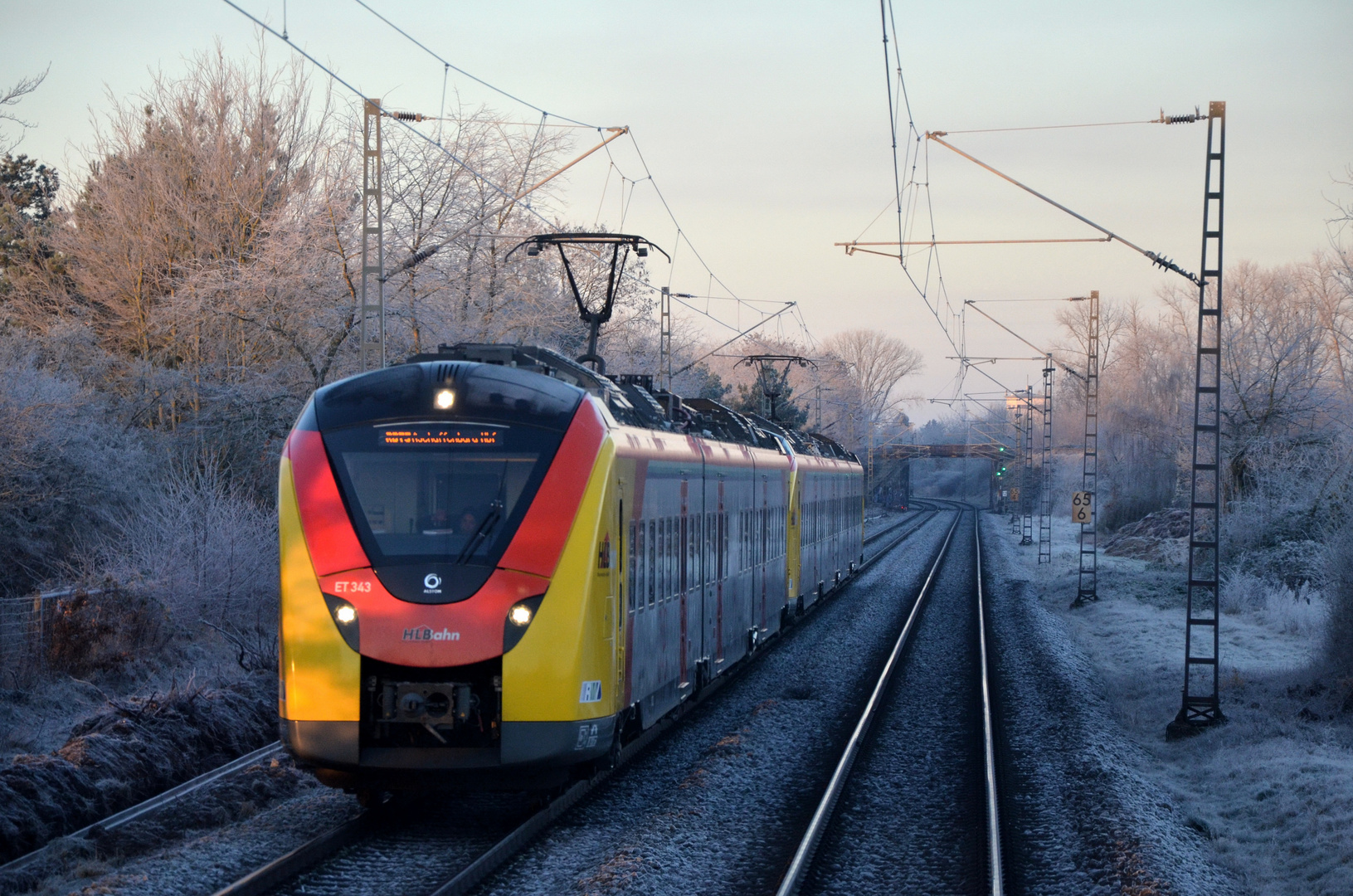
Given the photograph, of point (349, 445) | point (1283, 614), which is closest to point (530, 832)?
point (349, 445)

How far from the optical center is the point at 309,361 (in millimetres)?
25359

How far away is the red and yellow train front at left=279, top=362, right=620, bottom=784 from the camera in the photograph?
768cm

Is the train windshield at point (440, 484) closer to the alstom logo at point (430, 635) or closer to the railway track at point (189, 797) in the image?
the alstom logo at point (430, 635)

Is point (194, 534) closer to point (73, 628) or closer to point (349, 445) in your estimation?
point (73, 628)

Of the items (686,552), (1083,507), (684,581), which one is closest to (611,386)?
(686,552)

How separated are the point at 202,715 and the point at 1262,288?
4249cm

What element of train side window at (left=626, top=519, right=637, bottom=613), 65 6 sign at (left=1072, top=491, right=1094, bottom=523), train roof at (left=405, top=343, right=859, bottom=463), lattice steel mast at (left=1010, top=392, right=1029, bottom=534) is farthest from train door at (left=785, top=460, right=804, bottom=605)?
lattice steel mast at (left=1010, top=392, right=1029, bottom=534)

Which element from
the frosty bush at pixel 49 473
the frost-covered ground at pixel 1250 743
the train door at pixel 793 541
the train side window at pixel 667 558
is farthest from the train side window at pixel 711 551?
the frosty bush at pixel 49 473

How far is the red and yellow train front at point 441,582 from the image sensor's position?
768 centimetres

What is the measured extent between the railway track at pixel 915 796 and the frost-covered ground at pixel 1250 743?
1.38m

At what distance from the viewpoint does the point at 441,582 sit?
7.71 meters

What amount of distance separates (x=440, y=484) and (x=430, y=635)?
1.01 meters

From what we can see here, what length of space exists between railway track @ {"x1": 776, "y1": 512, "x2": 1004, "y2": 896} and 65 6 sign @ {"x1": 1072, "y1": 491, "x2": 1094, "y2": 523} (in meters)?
14.3

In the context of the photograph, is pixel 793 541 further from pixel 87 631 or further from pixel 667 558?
pixel 87 631
